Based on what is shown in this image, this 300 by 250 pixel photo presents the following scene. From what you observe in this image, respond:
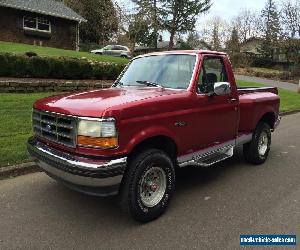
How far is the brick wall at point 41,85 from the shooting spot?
12.4 metres

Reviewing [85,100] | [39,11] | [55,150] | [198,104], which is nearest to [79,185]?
[55,150]

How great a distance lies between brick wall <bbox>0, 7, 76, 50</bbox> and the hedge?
52.7 feet

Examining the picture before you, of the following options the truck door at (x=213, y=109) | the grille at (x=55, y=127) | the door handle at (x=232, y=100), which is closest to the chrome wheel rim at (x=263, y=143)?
the truck door at (x=213, y=109)

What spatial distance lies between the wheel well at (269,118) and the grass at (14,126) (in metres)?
4.45

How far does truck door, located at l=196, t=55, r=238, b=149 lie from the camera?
5301 millimetres

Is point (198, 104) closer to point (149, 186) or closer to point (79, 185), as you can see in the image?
point (149, 186)

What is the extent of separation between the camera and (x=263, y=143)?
23.9ft

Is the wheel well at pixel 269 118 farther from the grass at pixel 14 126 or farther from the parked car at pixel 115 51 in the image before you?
the parked car at pixel 115 51

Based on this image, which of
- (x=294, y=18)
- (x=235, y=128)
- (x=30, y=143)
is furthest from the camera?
(x=294, y=18)

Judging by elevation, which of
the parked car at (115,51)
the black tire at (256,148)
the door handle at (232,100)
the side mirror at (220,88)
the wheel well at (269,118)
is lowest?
the black tire at (256,148)

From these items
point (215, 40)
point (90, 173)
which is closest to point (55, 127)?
point (90, 173)

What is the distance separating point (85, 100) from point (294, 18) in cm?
5352

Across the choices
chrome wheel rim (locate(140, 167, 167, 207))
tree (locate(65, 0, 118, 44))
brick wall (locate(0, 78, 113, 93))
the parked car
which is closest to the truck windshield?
chrome wheel rim (locate(140, 167, 167, 207))

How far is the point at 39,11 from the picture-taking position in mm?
29656
